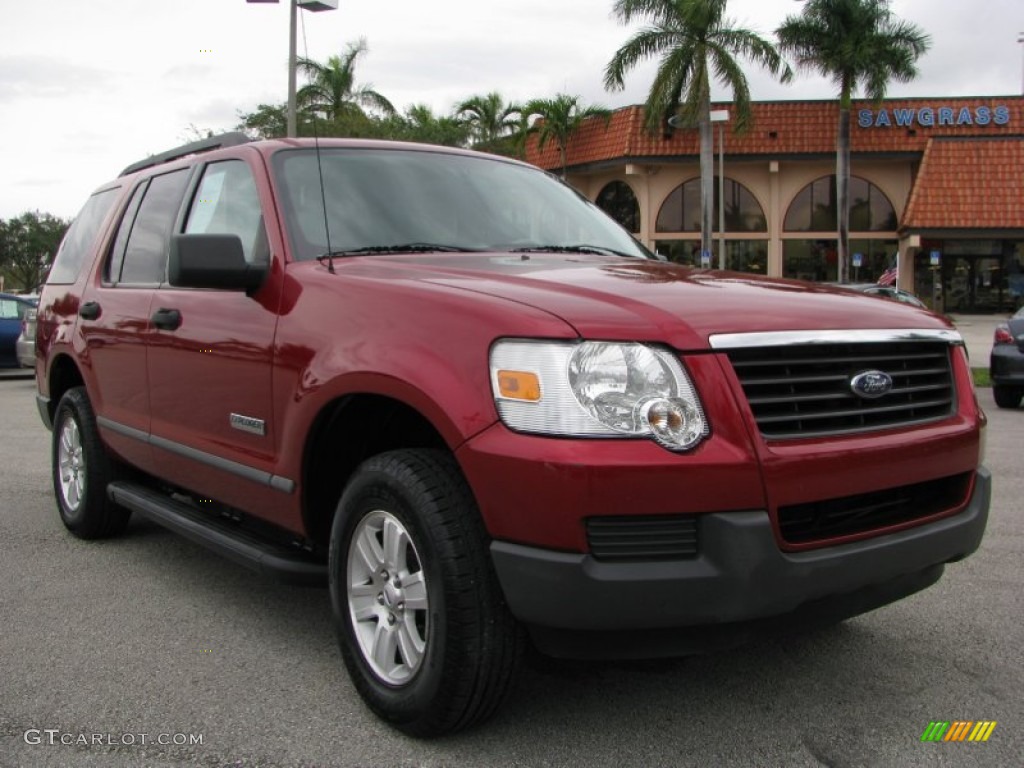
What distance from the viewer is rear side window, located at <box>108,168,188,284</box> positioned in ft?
14.9

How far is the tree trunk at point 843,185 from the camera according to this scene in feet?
108

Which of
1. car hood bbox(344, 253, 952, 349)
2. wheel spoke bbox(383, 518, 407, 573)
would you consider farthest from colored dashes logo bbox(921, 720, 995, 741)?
wheel spoke bbox(383, 518, 407, 573)

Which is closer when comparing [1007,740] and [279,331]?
[1007,740]

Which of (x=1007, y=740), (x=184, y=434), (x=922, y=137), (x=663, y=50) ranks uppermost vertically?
(x=663, y=50)

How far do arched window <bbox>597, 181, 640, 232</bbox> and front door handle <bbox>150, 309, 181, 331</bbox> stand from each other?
3403cm

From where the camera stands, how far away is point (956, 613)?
13.3 feet

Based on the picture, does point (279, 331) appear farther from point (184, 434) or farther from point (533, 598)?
point (533, 598)

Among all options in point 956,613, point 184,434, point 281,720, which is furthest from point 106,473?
point 956,613

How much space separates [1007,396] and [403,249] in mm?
9992

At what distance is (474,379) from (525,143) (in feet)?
116

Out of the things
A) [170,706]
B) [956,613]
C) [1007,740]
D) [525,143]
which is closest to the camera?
[1007,740]

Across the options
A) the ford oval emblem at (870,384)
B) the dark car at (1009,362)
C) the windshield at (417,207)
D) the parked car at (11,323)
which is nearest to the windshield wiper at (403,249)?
the windshield at (417,207)

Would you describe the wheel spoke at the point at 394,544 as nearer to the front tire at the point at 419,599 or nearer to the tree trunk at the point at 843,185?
the front tire at the point at 419,599

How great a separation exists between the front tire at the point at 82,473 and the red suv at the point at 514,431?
1150mm
